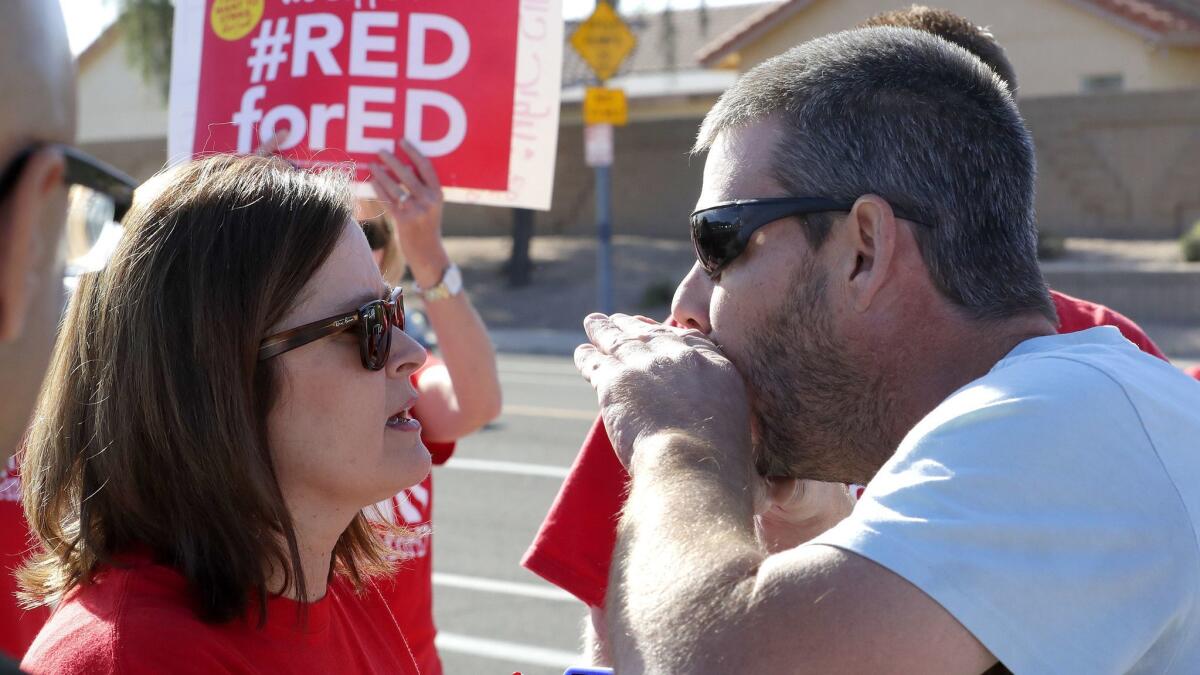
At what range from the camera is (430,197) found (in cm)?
351

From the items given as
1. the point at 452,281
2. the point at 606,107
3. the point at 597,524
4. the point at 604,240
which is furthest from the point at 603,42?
the point at 597,524

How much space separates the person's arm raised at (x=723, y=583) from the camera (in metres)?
1.51

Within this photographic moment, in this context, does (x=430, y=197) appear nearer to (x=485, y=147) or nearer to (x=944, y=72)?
(x=485, y=147)

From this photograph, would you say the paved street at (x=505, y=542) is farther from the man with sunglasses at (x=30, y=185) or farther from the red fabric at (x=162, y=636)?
the man with sunglasses at (x=30, y=185)

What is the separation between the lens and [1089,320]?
2977 millimetres

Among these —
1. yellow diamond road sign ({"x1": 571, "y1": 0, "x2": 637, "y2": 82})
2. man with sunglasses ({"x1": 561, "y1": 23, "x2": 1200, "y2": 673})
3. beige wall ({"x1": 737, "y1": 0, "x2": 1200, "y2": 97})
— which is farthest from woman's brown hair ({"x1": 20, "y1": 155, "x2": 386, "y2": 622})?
beige wall ({"x1": 737, "y1": 0, "x2": 1200, "y2": 97})

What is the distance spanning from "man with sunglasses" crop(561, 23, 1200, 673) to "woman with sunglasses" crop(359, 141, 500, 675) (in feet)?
4.01

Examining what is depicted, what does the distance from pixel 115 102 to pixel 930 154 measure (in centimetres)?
4743

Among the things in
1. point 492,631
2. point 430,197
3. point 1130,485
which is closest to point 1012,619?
point 1130,485

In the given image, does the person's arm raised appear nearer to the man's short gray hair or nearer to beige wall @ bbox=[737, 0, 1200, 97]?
the man's short gray hair

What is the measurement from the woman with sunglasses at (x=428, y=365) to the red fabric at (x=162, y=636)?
2.89ft

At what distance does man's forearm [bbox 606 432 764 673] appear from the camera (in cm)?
157

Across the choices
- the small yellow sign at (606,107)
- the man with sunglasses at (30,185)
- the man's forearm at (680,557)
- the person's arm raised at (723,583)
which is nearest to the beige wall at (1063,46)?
the small yellow sign at (606,107)

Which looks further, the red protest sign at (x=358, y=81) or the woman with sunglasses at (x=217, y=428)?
the red protest sign at (x=358, y=81)
